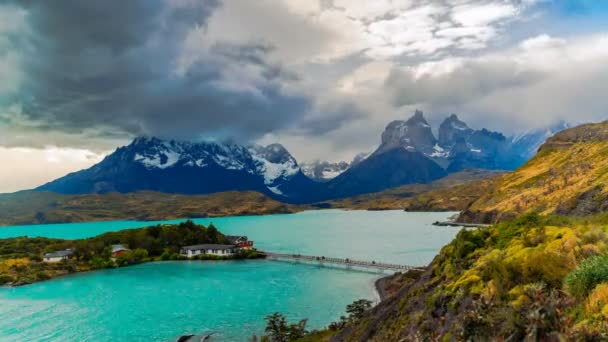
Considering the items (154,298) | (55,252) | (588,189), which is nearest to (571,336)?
(154,298)

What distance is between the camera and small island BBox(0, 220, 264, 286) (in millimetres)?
110338

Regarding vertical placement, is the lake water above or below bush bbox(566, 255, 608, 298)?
below

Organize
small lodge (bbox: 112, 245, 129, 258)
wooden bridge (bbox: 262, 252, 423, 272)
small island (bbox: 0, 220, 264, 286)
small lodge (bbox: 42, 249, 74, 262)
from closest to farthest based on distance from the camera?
1. wooden bridge (bbox: 262, 252, 423, 272)
2. small island (bbox: 0, 220, 264, 286)
3. small lodge (bbox: 42, 249, 74, 262)
4. small lodge (bbox: 112, 245, 129, 258)

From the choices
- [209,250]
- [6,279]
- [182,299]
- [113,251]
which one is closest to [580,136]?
[209,250]

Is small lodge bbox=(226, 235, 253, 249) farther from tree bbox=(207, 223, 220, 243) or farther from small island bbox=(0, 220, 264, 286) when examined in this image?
tree bbox=(207, 223, 220, 243)

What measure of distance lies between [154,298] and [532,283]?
3029 inches

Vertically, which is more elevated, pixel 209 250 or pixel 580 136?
pixel 580 136

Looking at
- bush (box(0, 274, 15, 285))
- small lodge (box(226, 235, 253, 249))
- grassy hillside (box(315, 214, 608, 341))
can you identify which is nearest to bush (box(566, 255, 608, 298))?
grassy hillside (box(315, 214, 608, 341))

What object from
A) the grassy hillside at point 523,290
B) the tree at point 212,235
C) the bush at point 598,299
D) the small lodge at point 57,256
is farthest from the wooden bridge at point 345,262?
the bush at point 598,299

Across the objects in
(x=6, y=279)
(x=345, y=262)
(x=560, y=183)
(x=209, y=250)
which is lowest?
(x=6, y=279)

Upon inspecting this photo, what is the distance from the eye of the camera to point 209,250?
13412 cm

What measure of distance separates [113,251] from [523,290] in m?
137

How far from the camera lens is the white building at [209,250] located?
132375mm

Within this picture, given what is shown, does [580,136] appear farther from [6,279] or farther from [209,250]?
[6,279]
